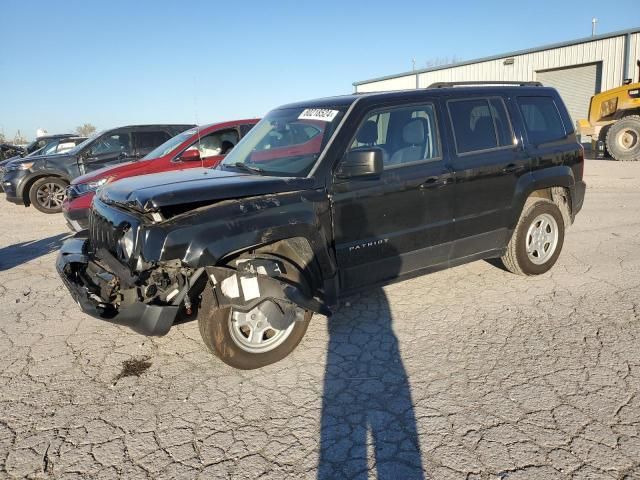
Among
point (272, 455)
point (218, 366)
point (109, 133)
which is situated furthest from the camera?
point (109, 133)

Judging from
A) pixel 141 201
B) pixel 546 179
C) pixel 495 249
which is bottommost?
pixel 495 249

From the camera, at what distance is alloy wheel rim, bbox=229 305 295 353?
3.32 metres

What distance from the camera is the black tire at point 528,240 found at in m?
4.75

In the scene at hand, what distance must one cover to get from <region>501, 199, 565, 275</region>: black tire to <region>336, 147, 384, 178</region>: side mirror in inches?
82.4

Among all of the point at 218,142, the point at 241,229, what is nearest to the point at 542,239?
the point at 241,229

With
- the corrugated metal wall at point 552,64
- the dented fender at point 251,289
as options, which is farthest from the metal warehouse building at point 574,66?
the dented fender at point 251,289

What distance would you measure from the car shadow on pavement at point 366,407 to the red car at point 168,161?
384cm

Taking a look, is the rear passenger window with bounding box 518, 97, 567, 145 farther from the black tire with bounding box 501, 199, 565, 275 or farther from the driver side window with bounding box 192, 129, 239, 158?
the driver side window with bounding box 192, 129, 239, 158

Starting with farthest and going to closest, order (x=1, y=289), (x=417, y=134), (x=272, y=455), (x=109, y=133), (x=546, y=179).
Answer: (x=109, y=133) → (x=1, y=289) → (x=546, y=179) → (x=417, y=134) → (x=272, y=455)

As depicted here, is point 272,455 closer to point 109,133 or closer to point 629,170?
point 109,133

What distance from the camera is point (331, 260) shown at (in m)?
3.52

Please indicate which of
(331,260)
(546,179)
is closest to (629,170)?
(546,179)

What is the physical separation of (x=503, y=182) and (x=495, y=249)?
68 cm

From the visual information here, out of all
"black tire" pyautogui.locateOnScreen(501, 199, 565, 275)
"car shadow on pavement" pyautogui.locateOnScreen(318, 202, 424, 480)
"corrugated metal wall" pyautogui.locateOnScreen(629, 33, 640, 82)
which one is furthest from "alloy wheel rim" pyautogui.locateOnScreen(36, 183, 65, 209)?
"corrugated metal wall" pyautogui.locateOnScreen(629, 33, 640, 82)
